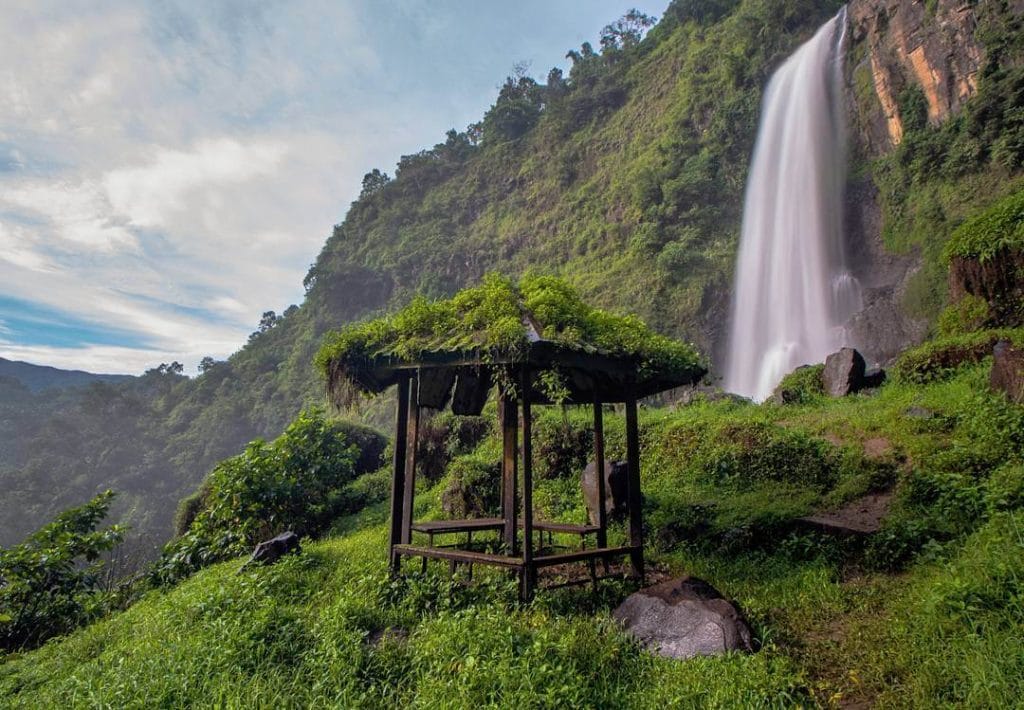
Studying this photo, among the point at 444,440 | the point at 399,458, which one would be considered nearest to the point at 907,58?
the point at 444,440

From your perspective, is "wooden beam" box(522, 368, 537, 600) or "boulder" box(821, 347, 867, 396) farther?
"boulder" box(821, 347, 867, 396)

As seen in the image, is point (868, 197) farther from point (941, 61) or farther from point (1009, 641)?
point (1009, 641)

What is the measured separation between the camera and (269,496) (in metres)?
11.6

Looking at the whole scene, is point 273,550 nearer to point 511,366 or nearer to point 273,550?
point 273,550

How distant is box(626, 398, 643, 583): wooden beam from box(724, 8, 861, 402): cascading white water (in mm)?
17559

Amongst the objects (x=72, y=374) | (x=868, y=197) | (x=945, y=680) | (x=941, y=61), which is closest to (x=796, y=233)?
(x=868, y=197)

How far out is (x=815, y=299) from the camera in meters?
24.5

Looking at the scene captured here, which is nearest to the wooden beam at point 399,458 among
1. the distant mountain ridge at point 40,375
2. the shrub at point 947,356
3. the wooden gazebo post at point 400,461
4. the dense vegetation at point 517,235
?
the wooden gazebo post at point 400,461

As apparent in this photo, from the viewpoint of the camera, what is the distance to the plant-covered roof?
561 cm

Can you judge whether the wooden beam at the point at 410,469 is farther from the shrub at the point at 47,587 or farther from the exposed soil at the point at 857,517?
the shrub at the point at 47,587

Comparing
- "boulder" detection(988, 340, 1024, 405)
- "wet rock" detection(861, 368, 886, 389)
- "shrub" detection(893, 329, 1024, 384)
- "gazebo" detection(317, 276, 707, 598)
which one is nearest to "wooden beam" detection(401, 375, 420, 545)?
"gazebo" detection(317, 276, 707, 598)

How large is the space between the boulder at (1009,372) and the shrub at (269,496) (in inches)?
460

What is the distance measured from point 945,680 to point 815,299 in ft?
76.7

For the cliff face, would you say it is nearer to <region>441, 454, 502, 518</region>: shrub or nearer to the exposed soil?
the exposed soil
